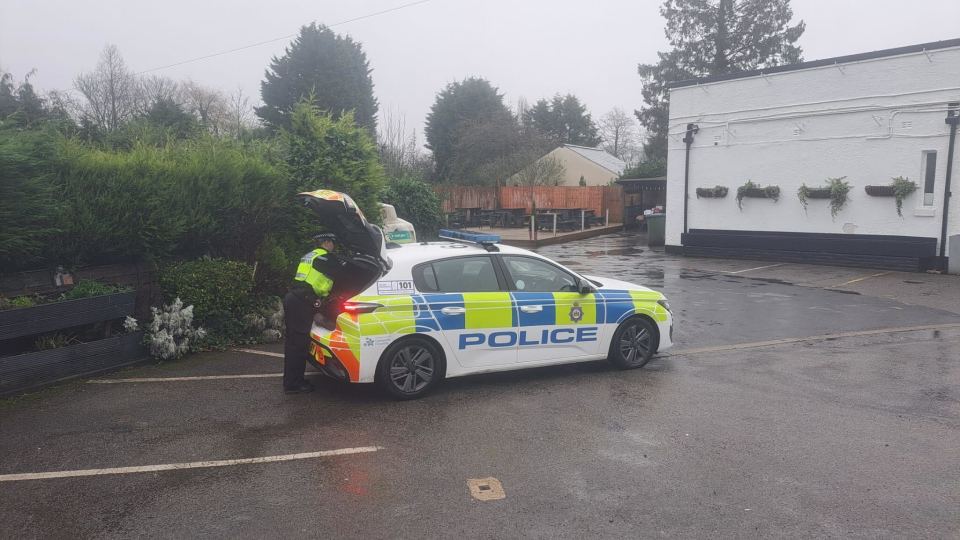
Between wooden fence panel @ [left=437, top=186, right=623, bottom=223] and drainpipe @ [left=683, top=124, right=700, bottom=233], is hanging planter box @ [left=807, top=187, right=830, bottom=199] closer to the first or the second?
drainpipe @ [left=683, top=124, right=700, bottom=233]

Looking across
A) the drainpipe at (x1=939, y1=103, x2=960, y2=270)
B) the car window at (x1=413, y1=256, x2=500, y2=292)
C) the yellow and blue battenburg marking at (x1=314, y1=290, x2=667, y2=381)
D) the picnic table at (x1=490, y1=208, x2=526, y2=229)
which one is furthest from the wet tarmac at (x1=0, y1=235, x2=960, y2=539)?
the picnic table at (x1=490, y1=208, x2=526, y2=229)

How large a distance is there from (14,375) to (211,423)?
2247 mm

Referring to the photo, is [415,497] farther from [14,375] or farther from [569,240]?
[569,240]

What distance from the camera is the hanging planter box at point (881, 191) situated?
1642 cm

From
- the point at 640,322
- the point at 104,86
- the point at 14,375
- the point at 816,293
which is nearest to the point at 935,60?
the point at 816,293

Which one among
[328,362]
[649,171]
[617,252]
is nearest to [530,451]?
[328,362]

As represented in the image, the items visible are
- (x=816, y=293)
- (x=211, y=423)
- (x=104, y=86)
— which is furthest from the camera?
(x=104, y=86)

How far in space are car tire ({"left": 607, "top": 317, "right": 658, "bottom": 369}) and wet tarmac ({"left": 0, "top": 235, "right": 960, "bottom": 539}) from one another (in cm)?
17

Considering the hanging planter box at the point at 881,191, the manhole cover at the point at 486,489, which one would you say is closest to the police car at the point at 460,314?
the manhole cover at the point at 486,489

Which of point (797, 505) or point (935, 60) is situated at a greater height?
point (935, 60)

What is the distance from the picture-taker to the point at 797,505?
4.25m

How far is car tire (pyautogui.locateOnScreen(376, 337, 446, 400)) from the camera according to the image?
623 cm

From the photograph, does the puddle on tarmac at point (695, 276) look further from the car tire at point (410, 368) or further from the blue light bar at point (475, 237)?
the car tire at point (410, 368)

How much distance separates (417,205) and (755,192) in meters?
9.36
